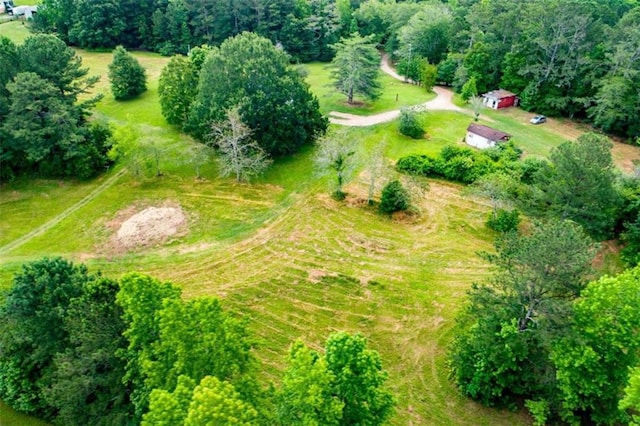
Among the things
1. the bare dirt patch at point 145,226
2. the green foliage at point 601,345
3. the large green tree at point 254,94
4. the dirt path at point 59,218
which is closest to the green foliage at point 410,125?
the large green tree at point 254,94

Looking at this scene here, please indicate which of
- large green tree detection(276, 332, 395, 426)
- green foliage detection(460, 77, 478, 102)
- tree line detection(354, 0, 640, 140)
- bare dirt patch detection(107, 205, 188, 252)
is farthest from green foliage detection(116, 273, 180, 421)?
tree line detection(354, 0, 640, 140)

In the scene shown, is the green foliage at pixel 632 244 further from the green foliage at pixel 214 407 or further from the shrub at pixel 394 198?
the green foliage at pixel 214 407

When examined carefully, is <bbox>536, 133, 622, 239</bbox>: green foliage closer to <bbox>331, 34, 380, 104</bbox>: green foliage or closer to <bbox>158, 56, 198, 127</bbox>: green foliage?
<bbox>331, 34, 380, 104</bbox>: green foliage

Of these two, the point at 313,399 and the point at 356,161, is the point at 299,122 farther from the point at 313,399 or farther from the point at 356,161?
the point at 313,399

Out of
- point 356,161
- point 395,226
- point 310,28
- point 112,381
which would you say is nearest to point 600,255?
point 395,226

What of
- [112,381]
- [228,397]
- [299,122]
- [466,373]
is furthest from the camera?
[299,122]

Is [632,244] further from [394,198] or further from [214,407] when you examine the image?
[214,407]

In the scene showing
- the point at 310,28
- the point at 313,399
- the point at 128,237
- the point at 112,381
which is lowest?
the point at 128,237
